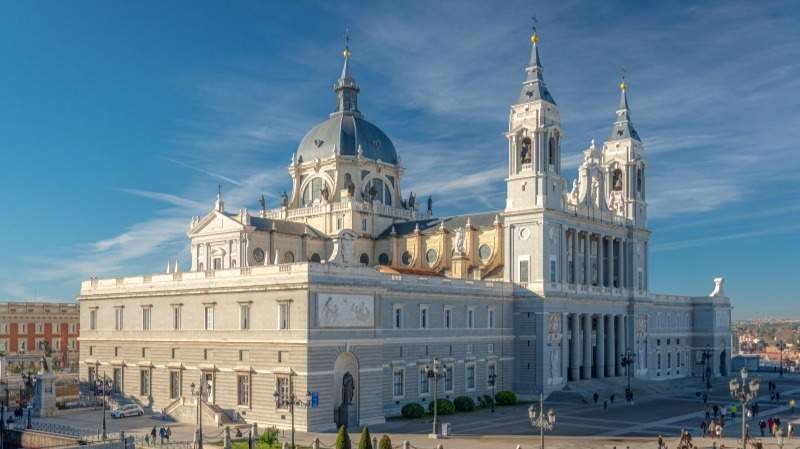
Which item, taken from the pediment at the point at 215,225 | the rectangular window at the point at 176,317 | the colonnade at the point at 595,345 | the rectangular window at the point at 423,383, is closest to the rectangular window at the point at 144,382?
the rectangular window at the point at 176,317

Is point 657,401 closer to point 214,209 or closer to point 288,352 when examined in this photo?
point 288,352

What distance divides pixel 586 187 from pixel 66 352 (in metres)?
71.6

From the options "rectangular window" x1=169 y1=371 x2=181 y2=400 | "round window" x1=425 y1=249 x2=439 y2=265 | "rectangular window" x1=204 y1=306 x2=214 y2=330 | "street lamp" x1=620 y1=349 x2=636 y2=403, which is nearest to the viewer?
"rectangular window" x1=204 y1=306 x2=214 y2=330

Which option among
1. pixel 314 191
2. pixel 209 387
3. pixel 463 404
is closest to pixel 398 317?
pixel 463 404

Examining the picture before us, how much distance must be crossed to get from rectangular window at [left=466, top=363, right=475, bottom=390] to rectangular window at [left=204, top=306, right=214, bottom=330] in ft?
71.7

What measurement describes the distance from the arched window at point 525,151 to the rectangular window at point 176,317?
114ft

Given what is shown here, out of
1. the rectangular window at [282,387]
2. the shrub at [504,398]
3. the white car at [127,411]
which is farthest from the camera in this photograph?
the shrub at [504,398]

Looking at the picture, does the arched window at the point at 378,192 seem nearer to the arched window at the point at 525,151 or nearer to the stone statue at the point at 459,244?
the stone statue at the point at 459,244

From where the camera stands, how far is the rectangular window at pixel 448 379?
234 ft

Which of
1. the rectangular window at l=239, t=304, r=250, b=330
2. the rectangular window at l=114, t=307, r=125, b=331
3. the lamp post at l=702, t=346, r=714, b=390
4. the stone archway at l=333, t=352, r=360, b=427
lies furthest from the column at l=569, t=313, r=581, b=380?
the rectangular window at l=114, t=307, r=125, b=331

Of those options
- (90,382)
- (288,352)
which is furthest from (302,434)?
(90,382)

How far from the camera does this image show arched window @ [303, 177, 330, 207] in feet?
317

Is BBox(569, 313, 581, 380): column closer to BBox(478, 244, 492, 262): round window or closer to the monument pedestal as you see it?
BBox(478, 244, 492, 262): round window

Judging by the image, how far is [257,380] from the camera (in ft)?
202
